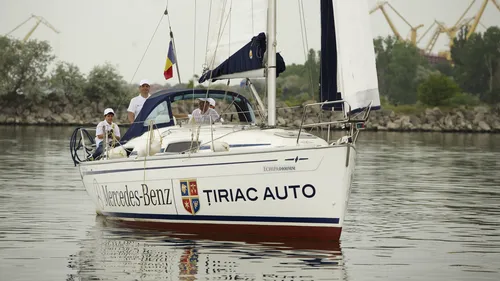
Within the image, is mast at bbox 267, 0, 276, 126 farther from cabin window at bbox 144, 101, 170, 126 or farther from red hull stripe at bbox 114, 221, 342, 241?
cabin window at bbox 144, 101, 170, 126

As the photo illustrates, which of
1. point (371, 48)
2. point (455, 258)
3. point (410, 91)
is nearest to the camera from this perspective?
point (455, 258)

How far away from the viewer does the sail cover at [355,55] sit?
68.1 feet

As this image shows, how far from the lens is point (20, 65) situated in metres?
114

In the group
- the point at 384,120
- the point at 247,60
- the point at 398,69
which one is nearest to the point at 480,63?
the point at 398,69

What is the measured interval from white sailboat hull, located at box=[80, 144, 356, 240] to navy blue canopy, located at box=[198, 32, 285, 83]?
2.48 m

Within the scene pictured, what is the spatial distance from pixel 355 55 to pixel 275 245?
145 inches

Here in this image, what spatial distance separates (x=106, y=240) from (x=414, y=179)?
16.9 m

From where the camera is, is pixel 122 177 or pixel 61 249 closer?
pixel 61 249

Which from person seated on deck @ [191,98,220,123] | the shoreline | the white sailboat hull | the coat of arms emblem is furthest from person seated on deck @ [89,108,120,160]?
the shoreline

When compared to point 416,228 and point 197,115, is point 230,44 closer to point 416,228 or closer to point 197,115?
point 197,115

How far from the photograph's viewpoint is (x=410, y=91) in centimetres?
15762

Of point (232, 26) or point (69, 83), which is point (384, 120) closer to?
point (69, 83)

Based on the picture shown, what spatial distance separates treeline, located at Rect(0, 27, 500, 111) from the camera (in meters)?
108

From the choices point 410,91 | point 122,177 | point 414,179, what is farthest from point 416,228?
point 410,91
